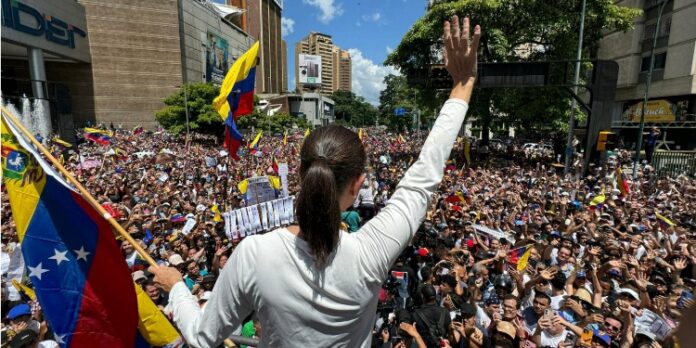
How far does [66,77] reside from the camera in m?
44.8

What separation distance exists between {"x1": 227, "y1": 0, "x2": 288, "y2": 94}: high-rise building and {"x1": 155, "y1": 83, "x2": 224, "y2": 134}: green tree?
174 ft

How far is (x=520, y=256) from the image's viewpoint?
21.2 ft

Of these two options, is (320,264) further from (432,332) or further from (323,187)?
(432,332)

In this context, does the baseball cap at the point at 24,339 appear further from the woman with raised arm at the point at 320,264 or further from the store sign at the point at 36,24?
the store sign at the point at 36,24

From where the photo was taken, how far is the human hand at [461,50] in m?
1.39

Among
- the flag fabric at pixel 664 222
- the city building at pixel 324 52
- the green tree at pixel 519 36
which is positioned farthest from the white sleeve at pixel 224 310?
the city building at pixel 324 52

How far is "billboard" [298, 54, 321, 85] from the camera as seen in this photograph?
102 metres

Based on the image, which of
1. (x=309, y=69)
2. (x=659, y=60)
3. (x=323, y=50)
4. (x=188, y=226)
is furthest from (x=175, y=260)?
(x=323, y=50)

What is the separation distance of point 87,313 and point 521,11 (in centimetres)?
2336

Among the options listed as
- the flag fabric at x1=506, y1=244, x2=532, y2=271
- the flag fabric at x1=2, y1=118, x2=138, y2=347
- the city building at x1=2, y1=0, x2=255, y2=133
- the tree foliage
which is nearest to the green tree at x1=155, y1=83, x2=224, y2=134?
the city building at x1=2, y1=0, x2=255, y2=133

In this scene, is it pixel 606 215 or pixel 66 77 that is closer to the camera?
pixel 606 215

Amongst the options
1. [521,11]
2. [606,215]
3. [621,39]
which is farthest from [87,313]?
[621,39]

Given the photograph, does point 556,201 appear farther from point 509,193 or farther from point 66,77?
point 66,77

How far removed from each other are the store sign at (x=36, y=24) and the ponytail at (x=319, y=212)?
41.7m
